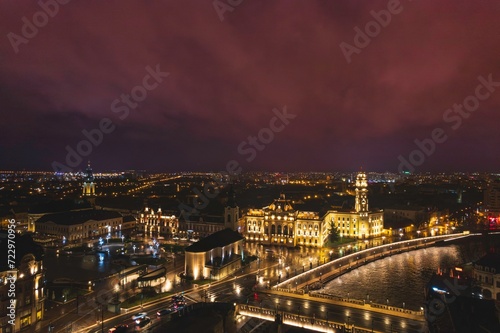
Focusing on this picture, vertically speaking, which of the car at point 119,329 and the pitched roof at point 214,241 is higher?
the pitched roof at point 214,241

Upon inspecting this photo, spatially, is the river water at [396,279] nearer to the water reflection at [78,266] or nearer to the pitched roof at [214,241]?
the pitched roof at [214,241]

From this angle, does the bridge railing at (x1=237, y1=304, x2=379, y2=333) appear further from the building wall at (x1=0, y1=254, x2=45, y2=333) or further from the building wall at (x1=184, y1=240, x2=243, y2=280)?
the building wall at (x1=0, y1=254, x2=45, y2=333)

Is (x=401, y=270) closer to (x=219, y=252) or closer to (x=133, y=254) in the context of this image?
(x=219, y=252)

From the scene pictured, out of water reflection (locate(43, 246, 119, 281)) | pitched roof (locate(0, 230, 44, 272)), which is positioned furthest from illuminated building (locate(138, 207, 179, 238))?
pitched roof (locate(0, 230, 44, 272))

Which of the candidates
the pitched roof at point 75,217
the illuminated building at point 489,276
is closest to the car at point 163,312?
the illuminated building at point 489,276

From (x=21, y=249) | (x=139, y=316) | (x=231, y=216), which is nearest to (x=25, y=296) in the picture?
(x=21, y=249)

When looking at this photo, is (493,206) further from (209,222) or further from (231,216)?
(209,222)

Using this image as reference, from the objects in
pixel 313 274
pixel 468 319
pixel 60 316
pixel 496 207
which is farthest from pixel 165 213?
pixel 496 207
